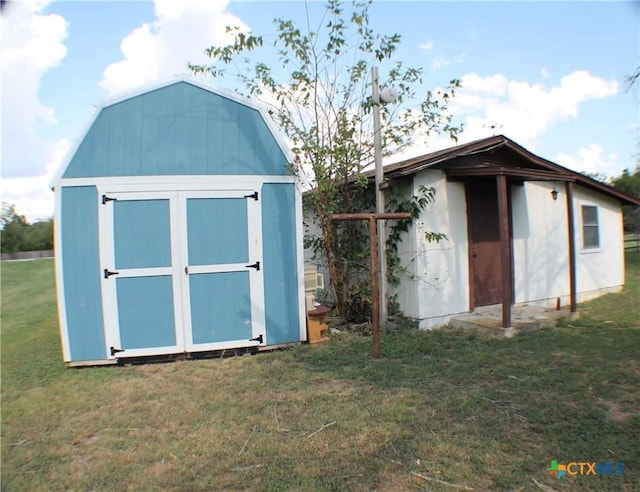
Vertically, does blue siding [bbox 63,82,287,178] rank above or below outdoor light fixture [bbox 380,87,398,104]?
below

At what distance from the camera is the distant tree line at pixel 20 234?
27.0 metres

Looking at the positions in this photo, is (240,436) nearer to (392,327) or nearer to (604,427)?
(604,427)

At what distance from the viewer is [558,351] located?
5059 mm

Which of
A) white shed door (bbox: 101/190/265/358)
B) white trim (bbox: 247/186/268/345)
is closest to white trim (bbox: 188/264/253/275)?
white shed door (bbox: 101/190/265/358)

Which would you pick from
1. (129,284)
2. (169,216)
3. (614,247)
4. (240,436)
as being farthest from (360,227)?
(614,247)

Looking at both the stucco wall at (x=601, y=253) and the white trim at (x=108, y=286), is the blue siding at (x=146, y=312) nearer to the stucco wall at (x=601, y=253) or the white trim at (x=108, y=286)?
the white trim at (x=108, y=286)

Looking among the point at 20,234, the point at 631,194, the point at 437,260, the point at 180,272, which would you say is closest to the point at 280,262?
the point at 180,272

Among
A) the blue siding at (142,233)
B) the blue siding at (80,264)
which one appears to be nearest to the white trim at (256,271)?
the blue siding at (142,233)

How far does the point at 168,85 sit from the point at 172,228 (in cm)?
166

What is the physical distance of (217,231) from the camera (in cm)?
519

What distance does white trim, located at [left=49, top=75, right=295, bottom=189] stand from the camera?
488 centimetres

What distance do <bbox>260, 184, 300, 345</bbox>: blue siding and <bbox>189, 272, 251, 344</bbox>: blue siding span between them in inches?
11.0

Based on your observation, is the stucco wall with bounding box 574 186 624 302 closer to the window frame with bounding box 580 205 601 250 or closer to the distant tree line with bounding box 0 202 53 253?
the window frame with bounding box 580 205 601 250

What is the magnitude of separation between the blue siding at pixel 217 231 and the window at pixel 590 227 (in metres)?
7.70
